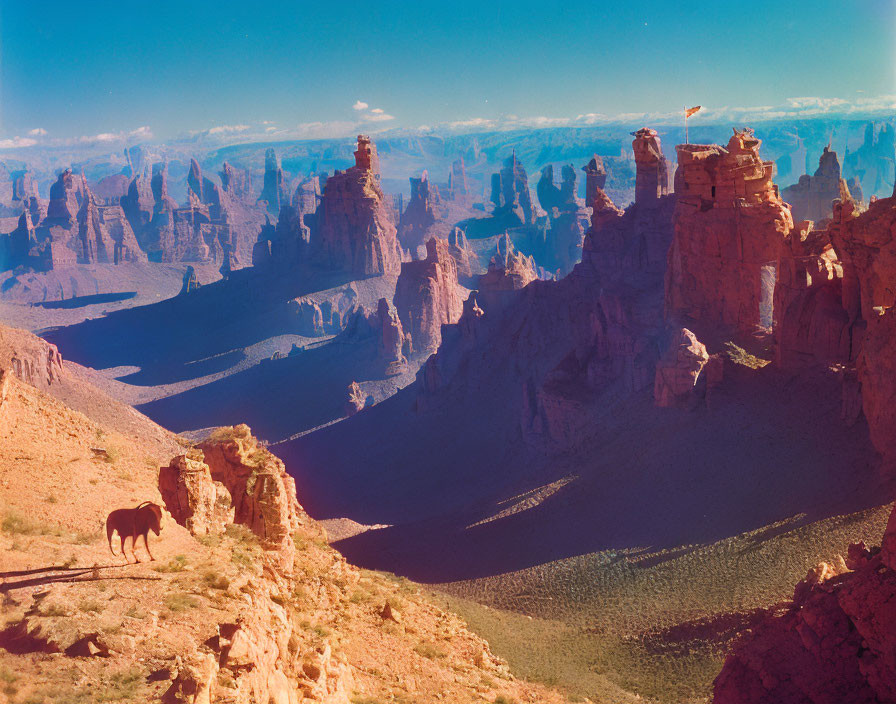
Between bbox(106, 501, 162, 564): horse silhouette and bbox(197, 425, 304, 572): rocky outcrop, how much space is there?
20.3 feet

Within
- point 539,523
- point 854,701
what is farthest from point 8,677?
point 539,523

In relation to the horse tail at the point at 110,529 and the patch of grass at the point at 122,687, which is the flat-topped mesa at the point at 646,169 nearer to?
the horse tail at the point at 110,529

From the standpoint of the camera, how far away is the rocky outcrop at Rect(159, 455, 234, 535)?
23.7 meters

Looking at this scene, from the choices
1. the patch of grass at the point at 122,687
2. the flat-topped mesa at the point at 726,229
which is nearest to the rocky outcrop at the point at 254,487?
the patch of grass at the point at 122,687

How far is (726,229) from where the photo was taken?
54406 millimetres

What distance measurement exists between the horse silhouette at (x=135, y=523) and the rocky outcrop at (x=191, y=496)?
343cm

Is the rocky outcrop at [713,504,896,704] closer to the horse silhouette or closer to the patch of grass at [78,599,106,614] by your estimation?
the horse silhouette

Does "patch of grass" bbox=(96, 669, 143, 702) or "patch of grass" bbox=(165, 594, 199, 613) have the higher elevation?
"patch of grass" bbox=(96, 669, 143, 702)

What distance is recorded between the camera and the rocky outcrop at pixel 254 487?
28.2 m

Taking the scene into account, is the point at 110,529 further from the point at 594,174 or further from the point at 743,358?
the point at 594,174

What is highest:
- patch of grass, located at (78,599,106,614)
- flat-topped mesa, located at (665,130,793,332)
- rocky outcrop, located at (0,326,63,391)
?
flat-topped mesa, located at (665,130,793,332)

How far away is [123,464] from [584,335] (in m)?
52.2

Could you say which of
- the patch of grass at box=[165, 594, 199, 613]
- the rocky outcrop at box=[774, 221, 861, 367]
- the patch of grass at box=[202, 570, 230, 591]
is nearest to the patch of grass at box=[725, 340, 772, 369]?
the rocky outcrop at box=[774, 221, 861, 367]

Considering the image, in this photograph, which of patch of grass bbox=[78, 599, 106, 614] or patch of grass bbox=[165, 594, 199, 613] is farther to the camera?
patch of grass bbox=[165, 594, 199, 613]
